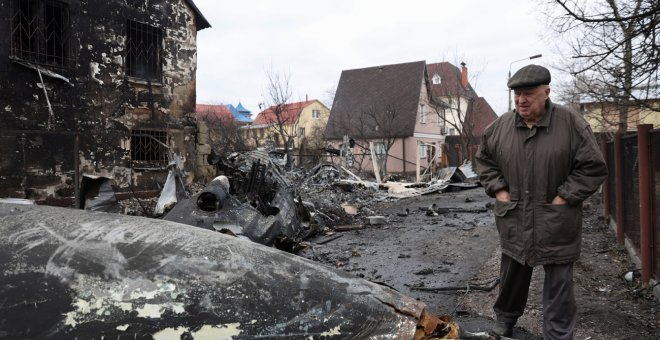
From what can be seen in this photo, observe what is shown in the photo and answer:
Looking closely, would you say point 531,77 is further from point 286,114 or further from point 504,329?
point 286,114

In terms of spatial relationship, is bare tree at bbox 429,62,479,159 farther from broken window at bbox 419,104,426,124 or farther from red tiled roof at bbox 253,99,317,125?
red tiled roof at bbox 253,99,317,125

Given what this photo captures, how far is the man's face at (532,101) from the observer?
2.78 metres

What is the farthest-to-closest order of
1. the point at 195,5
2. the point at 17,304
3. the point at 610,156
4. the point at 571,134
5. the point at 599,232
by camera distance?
the point at 195,5 → the point at 610,156 → the point at 599,232 → the point at 571,134 → the point at 17,304

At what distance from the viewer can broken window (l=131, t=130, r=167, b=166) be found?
1159 cm

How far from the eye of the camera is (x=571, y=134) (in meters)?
2.76

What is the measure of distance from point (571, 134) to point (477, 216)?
8.29 m

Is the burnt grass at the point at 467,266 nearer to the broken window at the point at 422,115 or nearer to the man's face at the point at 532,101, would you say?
the man's face at the point at 532,101

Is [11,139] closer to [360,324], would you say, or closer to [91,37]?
[91,37]

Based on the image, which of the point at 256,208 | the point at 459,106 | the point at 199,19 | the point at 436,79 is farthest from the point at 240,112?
the point at 256,208

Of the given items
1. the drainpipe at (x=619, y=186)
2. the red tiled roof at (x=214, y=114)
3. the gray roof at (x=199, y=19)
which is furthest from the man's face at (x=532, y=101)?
the red tiled roof at (x=214, y=114)

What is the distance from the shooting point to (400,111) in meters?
30.3

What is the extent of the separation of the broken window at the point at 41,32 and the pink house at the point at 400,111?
18.1m

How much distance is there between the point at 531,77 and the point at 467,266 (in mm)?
3712

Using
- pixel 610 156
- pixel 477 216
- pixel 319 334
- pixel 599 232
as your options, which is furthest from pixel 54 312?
pixel 477 216
